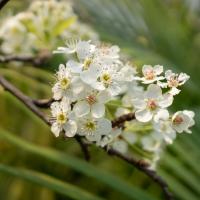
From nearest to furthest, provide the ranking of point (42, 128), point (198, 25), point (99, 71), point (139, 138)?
1. point (99, 71)
2. point (139, 138)
3. point (42, 128)
4. point (198, 25)

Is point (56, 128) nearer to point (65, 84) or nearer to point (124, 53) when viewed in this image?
point (65, 84)

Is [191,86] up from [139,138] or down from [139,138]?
up

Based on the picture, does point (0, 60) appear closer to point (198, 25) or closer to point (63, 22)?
point (63, 22)

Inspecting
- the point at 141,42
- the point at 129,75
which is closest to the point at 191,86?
the point at 141,42

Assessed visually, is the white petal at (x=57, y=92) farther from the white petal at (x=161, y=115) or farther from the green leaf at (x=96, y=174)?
the green leaf at (x=96, y=174)

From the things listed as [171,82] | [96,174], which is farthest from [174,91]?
[96,174]
